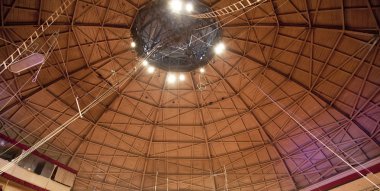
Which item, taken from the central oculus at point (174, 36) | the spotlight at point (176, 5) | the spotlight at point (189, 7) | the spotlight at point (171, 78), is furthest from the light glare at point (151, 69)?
the spotlight at point (189, 7)

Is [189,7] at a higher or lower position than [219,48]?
higher

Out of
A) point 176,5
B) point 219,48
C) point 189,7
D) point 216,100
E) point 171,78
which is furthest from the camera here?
point 216,100

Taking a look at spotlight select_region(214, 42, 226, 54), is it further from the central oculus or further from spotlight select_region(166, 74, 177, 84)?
spotlight select_region(166, 74, 177, 84)

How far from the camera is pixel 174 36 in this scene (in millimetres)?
19094

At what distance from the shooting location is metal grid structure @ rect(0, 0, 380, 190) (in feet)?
57.6

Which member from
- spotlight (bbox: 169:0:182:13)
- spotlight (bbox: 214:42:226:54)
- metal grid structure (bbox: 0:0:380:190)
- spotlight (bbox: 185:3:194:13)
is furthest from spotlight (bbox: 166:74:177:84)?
spotlight (bbox: 185:3:194:13)

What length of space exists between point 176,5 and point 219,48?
427cm

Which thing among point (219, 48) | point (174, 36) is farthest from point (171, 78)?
point (219, 48)

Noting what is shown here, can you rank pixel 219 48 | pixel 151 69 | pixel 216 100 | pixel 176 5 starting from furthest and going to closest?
1. pixel 216 100
2. pixel 151 69
3. pixel 219 48
4. pixel 176 5

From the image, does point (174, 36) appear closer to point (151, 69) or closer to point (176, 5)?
point (176, 5)

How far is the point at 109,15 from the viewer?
717 inches

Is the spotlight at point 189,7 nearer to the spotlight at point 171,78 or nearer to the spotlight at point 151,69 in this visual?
the spotlight at point 151,69

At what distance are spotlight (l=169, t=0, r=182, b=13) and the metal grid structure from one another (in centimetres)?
173

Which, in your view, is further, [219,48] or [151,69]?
[151,69]
